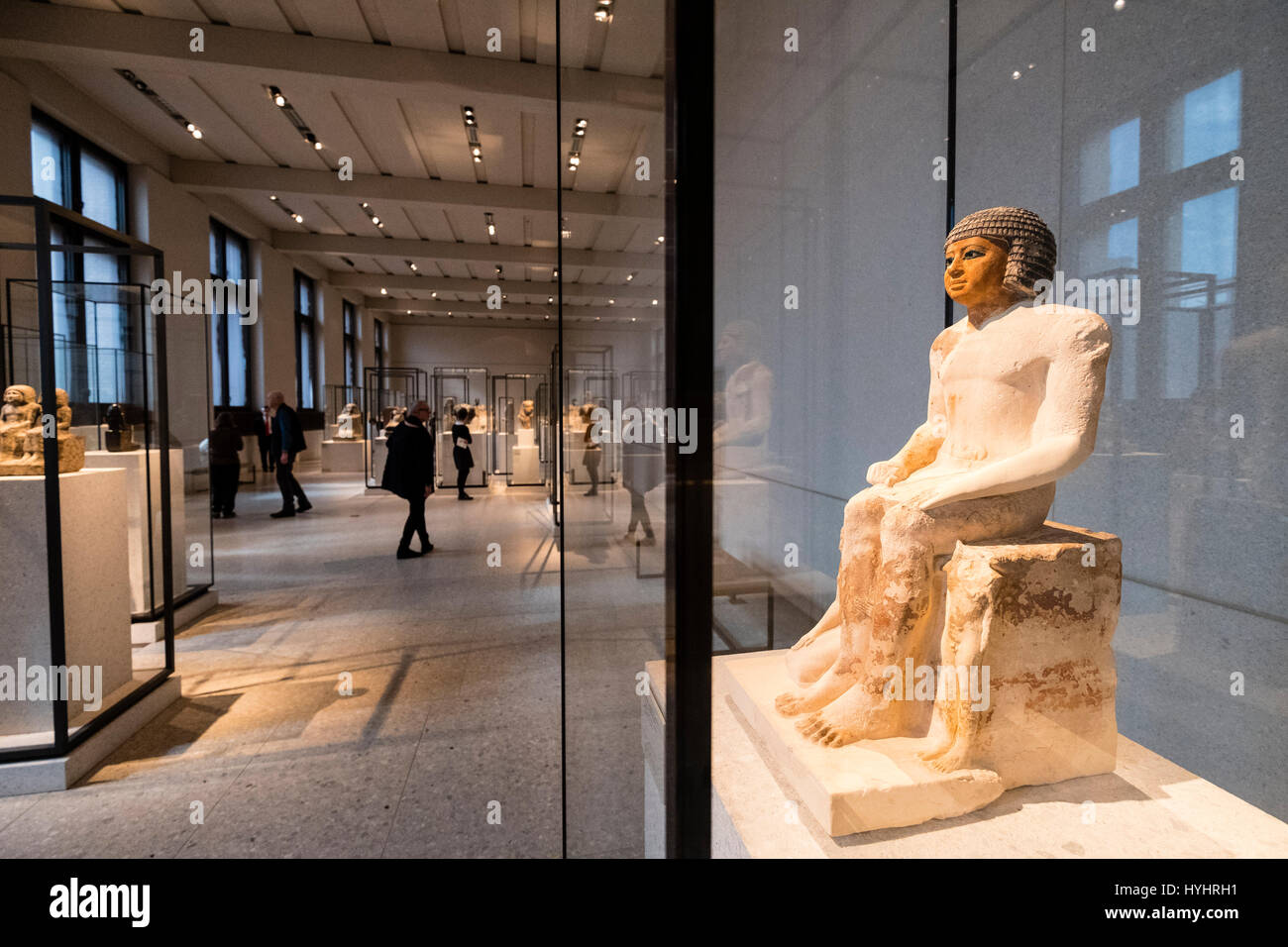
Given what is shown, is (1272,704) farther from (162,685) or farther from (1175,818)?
(162,685)

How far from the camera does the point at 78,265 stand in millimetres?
7680

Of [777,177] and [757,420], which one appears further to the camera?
→ [777,177]

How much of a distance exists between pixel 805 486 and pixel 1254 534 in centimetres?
112

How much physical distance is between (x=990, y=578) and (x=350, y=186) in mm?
12974

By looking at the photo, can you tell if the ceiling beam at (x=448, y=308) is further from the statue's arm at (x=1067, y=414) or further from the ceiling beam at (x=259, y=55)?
the statue's arm at (x=1067, y=414)

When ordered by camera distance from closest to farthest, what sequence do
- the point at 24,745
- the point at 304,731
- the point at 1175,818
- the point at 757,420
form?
the point at 757,420, the point at 1175,818, the point at 24,745, the point at 304,731

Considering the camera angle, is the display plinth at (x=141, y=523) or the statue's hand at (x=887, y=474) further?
the display plinth at (x=141, y=523)

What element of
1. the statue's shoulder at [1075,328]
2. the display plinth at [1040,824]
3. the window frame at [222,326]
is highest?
the window frame at [222,326]

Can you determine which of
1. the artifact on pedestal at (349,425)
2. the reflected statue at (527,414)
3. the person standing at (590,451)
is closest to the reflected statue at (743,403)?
the person standing at (590,451)

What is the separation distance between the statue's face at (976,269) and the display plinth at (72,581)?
12.2ft

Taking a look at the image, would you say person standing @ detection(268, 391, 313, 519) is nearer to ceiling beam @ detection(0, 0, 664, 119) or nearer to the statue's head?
ceiling beam @ detection(0, 0, 664, 119)

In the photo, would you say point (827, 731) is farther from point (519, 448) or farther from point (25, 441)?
point (519, 448)

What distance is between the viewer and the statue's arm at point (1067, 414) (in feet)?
5.15
